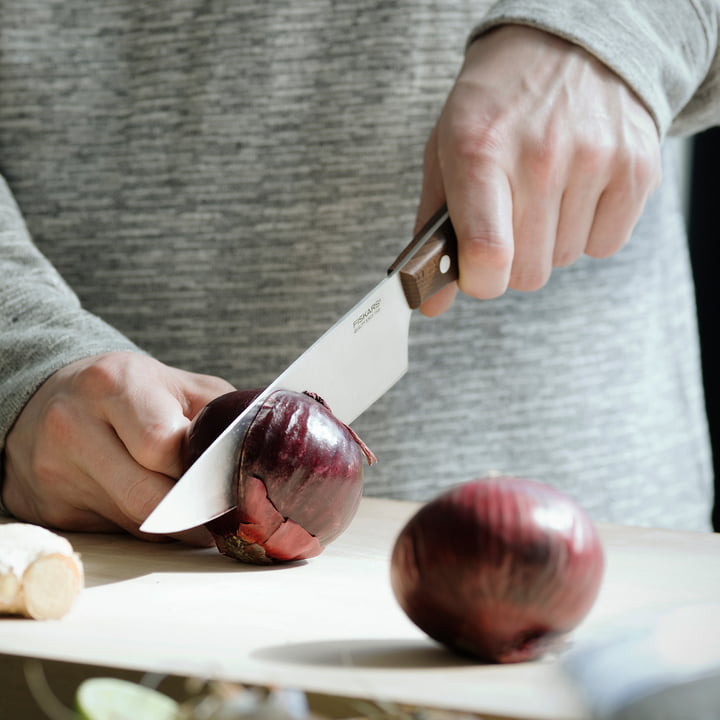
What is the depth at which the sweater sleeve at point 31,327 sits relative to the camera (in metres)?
1.24

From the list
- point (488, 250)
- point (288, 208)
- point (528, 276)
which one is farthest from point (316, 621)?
point (288, 208)

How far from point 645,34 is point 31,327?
883 mm

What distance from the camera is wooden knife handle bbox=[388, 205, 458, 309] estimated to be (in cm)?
118

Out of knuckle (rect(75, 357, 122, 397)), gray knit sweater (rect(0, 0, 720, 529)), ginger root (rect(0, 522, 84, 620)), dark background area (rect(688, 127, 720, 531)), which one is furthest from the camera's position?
dark background area (rect(688, 127, 720, 531))

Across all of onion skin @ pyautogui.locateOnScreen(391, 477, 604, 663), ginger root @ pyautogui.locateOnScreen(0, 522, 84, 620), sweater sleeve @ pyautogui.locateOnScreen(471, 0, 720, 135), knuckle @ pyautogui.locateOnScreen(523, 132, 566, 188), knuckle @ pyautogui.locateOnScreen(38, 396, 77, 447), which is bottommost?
knuckle @ pyautogui.locateOnScreen(38, 396, 77, 447)

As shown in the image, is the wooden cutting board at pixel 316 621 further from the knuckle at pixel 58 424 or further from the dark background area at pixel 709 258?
the dark background area at pixel 709 258

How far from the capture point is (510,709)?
24.5 inches

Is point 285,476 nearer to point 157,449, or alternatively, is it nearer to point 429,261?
point 157,449

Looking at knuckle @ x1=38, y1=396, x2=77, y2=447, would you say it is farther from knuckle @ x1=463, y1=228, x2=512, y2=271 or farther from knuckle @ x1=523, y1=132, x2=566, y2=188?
knuckle @ x1=523, y1=132, x2=566, y2=188

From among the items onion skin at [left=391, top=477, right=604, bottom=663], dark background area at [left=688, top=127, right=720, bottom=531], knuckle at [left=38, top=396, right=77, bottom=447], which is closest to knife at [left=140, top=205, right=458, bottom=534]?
knuckle at [left=38, top=396, right=77, bottom=447]

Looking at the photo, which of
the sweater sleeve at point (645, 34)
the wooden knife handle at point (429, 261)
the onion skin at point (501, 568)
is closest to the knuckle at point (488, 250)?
the wooden knife handle at point (429, 261)

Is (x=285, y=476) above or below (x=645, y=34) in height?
below

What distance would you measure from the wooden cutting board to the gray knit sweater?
0.44m

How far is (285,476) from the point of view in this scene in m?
0.97
